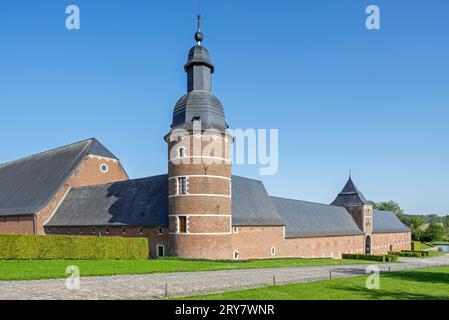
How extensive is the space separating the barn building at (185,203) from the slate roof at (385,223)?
9043mm

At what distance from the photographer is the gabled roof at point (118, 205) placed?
32375 millimetres

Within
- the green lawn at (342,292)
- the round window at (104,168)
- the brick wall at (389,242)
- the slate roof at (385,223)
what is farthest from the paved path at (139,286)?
the slate roof at (385,223)

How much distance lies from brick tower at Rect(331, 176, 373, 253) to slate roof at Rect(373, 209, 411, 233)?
136 inches

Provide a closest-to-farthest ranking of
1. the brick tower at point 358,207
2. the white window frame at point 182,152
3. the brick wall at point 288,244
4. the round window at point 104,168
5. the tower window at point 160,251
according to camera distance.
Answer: the white window frame at point 182,152 → the tower window at point 160,251 → the brick wall at point 288,244 → the round window at point 104,168 → the brick tower at point 358,207

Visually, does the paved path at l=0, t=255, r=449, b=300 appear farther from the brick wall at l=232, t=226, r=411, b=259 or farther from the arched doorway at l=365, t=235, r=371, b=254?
the arched doorway at l=365, t=235, r=371, b=254

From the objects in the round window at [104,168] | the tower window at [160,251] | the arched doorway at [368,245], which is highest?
the round window at [104,168]

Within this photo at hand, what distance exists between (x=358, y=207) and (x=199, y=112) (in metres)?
39.2

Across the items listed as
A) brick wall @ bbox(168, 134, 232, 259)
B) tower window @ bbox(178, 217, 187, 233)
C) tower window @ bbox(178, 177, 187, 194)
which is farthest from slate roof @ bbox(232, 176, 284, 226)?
tower window @ bbox(178, 177, 187, 194)

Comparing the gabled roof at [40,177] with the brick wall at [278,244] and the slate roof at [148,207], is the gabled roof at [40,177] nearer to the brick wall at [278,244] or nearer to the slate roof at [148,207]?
the slate roof at [148,207]

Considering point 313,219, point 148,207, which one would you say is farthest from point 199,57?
point 313,219

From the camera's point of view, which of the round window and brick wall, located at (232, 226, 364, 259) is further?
the round window

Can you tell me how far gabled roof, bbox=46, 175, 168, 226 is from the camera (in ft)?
106

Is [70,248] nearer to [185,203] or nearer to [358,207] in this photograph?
[185,203]
